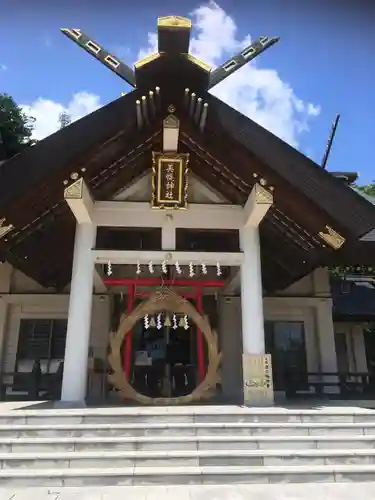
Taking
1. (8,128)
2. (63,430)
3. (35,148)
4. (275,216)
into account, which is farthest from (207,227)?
(8,128)

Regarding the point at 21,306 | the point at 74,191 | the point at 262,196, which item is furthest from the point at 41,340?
the point at 262,196

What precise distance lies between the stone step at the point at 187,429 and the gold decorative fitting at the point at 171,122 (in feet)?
16.2

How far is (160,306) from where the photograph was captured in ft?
26.3

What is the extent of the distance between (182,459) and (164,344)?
6.19m

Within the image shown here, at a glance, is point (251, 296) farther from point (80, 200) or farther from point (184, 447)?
point (80, 200)

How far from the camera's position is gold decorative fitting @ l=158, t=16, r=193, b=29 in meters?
6.42

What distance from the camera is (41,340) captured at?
36.7 ft

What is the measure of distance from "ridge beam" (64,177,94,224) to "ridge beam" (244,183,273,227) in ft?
10.2

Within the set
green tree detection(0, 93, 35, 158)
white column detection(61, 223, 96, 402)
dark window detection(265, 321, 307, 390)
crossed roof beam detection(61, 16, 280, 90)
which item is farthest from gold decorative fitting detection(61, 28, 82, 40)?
green tree detection(0, 93, 35, 158)

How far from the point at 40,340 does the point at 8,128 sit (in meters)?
11.2

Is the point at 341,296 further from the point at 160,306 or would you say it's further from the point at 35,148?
the point at 35,148

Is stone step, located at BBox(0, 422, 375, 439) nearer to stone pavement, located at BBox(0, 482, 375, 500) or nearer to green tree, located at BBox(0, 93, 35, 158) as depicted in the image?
stone pavement, located at BBox(0, 482, 375, 500)

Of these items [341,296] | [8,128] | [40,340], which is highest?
[8,128]

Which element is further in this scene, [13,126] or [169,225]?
[13,126]
